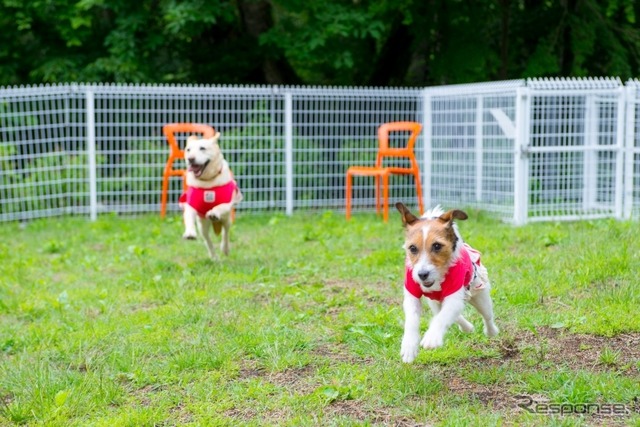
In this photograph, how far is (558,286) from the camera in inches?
228

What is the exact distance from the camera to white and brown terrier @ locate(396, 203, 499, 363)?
3.98 m

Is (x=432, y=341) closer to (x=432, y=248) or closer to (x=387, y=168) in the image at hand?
(x=432, y=248)

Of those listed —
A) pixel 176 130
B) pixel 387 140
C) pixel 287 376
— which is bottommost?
pixel 287 376

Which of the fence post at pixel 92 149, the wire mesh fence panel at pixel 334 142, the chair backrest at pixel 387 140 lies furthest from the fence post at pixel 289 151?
the fence post at pixel 92 149

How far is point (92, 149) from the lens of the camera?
445 inches

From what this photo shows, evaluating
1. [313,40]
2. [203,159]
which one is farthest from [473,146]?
[203,159]

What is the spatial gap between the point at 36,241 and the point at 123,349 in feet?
16.8

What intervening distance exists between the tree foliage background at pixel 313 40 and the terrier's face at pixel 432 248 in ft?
28.5

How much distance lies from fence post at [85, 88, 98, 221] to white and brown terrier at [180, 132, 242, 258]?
3957 millimetres

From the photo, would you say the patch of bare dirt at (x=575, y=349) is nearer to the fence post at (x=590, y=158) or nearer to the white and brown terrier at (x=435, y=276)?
the white and brown terrier at (x=435, y=276)

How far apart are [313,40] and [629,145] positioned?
5105 millimetres

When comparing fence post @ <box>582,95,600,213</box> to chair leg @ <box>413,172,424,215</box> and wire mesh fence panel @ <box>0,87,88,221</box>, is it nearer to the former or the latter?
chair leg @ <box>413,172,424,215</box>

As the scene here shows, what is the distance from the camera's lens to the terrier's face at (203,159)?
7574mm

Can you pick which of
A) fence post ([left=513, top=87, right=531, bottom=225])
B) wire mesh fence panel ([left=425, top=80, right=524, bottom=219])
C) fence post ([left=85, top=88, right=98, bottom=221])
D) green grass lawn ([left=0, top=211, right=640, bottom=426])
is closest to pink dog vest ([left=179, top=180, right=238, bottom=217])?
green grass lawn ([left=0, top=211, right=640, bottom=426])
